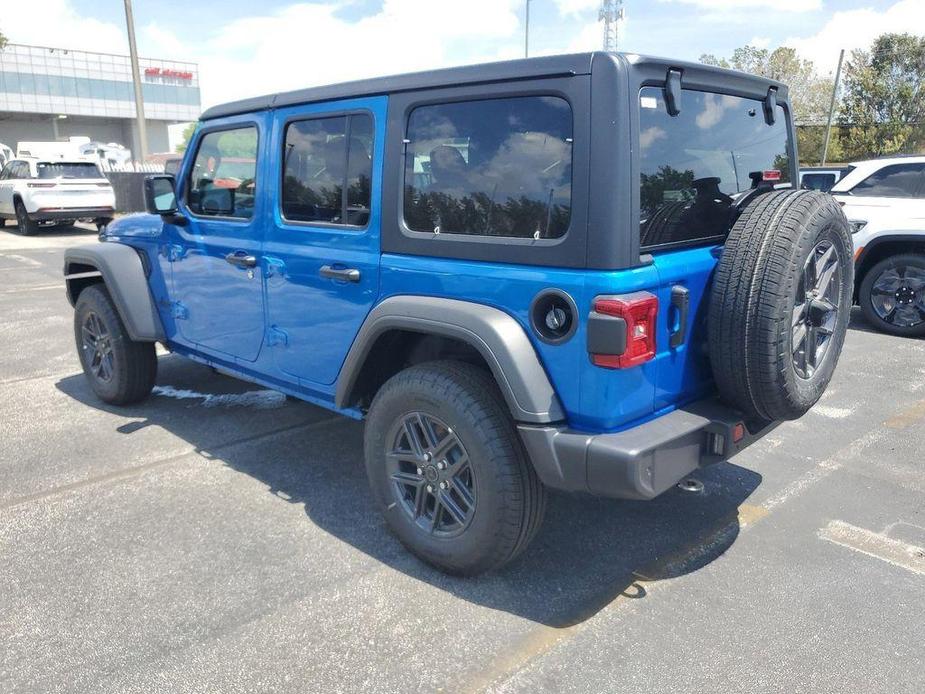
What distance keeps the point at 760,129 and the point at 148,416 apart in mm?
4147

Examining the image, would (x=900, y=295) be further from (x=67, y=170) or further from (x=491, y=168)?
(x=67, y=170)

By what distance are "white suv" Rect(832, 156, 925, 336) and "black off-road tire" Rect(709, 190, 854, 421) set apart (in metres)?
5.03

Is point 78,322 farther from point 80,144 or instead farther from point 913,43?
point 913,43

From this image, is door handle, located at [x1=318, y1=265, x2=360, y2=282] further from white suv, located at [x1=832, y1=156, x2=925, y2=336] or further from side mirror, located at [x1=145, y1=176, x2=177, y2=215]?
white suv, located at [x1=832, y1=156, x2=925, y2=336]

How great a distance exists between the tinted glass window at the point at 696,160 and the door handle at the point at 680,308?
19 cm

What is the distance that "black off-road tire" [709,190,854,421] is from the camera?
2.56 m

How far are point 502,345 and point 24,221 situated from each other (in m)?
18.1

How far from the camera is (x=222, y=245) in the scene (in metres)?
3.96

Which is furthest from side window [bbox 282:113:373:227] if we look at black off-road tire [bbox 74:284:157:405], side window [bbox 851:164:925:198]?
side window [bbox 851:164:925:198]

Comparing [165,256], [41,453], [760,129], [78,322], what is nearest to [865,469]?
[760,129]

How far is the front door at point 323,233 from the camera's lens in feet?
10.3

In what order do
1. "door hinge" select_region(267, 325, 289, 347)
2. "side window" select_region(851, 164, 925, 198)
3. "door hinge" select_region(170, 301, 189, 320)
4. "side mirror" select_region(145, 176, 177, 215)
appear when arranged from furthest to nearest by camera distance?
1. "side window" select_region(851, 164, 925, 198)
2. "door hinge" select_region(170, 301, 189, 320)
3. "side mirror" select_region(145, 176, 177, 215)
4. "door hinge" select_region(267, 325, 289, 347)

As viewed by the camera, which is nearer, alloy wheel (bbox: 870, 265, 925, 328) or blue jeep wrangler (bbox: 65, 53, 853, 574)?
blue jeep wrangler (bbox: 65, 53, 853, 574)

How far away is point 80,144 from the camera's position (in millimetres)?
24672
